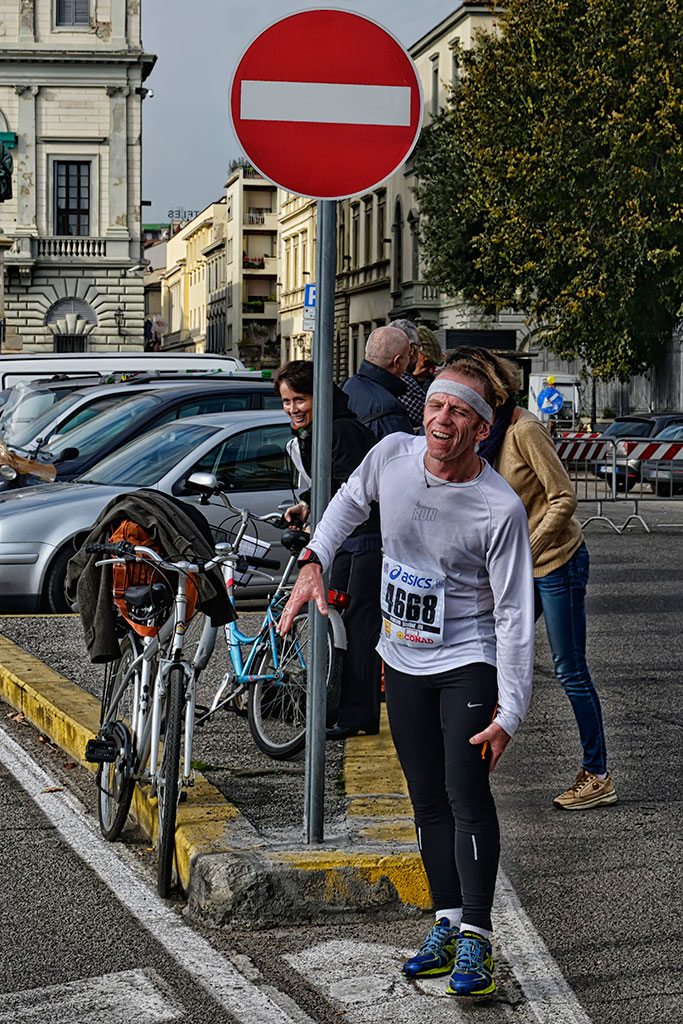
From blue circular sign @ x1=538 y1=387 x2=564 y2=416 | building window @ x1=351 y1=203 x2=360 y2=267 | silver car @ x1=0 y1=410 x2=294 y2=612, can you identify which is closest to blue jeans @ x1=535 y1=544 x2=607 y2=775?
silver car @ x1=0 y1=410 x2=294 y2=612

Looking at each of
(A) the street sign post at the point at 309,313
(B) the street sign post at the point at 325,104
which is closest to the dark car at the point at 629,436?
(A) the street sign post at the point at 309,313

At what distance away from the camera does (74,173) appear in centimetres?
6100

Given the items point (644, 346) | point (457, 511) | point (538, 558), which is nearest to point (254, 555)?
point (538, 558)

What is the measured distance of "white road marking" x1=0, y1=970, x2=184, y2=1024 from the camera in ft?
14.6

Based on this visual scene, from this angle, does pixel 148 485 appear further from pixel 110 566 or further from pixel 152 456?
pixel 110 566

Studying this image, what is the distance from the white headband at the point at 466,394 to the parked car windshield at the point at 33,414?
1238cm

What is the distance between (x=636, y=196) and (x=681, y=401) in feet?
36.6

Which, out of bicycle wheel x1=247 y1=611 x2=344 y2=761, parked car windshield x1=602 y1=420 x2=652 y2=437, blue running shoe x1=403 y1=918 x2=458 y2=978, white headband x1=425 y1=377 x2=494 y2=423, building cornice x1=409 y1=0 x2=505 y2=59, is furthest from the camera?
building cornice x1=409 y1=0 x2=505 y2=59

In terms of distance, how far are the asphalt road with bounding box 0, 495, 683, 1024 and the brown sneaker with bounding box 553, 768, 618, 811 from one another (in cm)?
5

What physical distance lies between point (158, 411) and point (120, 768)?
8466mm

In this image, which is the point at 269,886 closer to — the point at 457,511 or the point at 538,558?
the point at 457,511

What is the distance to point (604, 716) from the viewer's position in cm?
894

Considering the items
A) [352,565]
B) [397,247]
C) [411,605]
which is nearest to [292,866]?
[411,605]

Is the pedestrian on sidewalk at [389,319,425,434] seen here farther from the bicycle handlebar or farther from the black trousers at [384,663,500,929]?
the black trousers at [384,663,500,929]
